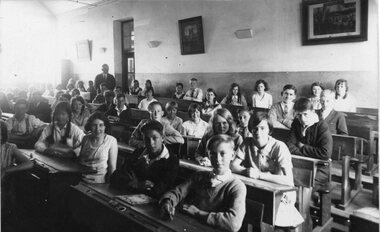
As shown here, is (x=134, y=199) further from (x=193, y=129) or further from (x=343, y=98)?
(x=343, y=98)

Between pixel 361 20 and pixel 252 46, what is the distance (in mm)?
1852

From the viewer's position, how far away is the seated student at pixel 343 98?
13.7ft

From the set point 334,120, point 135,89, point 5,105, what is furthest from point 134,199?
point 135,89

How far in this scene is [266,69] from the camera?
522 centimetres

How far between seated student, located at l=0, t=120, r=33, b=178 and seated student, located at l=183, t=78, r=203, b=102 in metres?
4.01

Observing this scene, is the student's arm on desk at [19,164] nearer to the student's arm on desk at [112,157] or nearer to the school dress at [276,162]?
the student's arm on desk at [112,157]

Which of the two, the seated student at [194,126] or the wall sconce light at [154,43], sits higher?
the wall sconce light at [154,43]

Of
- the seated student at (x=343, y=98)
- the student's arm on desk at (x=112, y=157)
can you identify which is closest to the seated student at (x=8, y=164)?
the student's arm on desk at (x=112, y=157)

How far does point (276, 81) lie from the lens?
5125mm

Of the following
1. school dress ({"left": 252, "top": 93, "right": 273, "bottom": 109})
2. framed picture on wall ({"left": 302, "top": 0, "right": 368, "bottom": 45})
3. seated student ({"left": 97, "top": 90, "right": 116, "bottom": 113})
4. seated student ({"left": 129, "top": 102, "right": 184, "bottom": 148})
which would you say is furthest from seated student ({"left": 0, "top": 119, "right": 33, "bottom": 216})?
framed picture on wall ({"left": 302, "top": 0, "right": 368, "bottom": 45})

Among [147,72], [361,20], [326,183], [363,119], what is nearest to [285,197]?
[326,183]

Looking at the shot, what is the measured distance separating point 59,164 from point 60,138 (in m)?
0.63

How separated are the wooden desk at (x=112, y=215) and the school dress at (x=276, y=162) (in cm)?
68

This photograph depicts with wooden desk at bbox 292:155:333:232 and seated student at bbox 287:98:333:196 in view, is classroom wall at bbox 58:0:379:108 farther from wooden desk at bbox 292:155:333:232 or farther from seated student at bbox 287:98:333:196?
wooden desk at bbox 292:155:333:232
